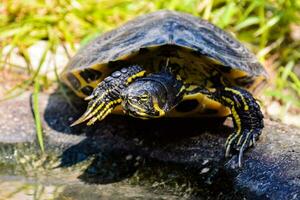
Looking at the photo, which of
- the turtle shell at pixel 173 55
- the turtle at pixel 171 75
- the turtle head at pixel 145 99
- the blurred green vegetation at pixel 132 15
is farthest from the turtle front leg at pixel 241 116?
the blurred green vegetation at pixel 132 15

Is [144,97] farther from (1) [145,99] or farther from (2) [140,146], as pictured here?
(2) [140,146]

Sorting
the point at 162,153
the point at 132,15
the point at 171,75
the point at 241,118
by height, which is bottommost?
the point at 162,153

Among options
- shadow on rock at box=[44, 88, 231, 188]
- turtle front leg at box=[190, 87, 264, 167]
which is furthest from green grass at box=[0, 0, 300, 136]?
turtle front leg at box=[190, 87, 264, 167]

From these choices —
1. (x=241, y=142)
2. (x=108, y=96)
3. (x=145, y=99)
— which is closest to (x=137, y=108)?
(x=145, y=99)

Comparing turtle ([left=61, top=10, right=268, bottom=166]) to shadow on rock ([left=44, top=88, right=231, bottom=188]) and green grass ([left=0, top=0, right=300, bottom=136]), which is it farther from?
green grass ([left=0, top=0, right=300, bottom=136])

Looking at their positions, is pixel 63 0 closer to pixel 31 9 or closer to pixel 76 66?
pixel 31 9

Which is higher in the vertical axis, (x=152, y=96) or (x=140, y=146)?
(x=152, y=96)

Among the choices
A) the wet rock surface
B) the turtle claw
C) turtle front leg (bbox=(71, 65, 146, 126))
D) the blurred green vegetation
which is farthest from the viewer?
the blurred green vegetation
